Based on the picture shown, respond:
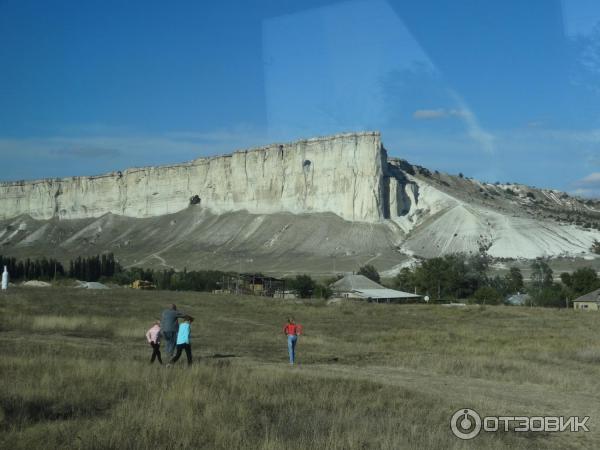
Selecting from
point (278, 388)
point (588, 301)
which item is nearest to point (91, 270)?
point (588, 301)

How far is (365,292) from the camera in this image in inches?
2916

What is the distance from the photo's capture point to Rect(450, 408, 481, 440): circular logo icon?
964 centimetres

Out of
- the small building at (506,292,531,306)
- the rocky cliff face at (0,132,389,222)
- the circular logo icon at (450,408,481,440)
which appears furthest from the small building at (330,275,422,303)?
the circular logo icon at (450,408,481,440)

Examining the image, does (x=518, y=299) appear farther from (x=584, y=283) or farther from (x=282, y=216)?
(x=282, y=216)

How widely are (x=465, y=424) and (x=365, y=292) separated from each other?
64.1 metres

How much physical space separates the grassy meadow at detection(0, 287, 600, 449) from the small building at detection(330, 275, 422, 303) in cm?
4312

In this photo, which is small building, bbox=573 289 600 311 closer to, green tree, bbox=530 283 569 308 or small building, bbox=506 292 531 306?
green tree, bbox=530 283 569 308

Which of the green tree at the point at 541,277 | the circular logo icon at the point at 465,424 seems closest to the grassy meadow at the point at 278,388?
the circular logo icon at the point at 465,424

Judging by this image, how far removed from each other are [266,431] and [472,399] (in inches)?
197

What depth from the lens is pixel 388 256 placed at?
114 m

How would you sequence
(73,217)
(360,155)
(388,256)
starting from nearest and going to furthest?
1. (388,256)
2. (360,155)
3. (73,217)

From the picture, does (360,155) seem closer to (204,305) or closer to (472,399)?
(204,305)

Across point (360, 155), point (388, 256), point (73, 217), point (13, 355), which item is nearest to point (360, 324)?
point (13, 355)

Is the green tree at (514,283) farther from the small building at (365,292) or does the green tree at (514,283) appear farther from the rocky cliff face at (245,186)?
the rocky cliff face at (245,186)
